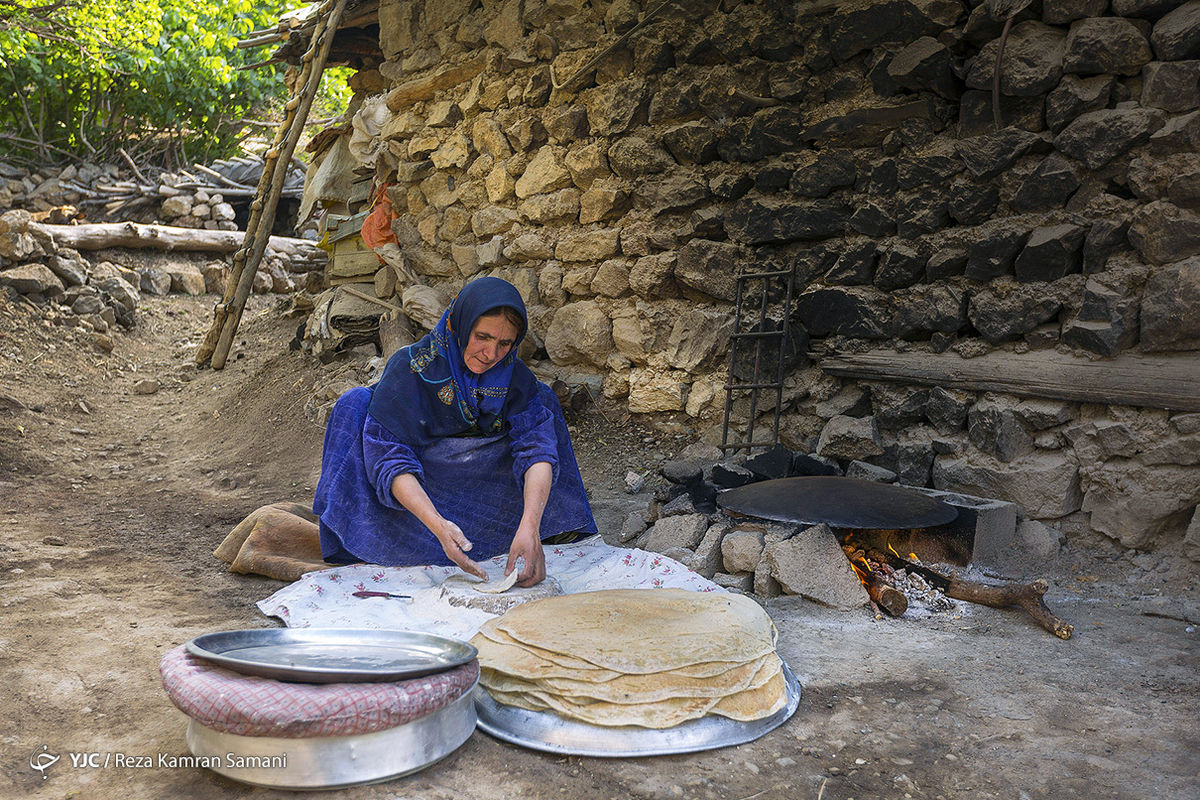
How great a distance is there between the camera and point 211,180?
1267 centimetres

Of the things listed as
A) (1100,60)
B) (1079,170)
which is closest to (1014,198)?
(1079,170)

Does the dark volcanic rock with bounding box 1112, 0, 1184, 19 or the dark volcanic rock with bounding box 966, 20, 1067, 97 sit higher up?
the dark volcanic rock with bounding box 1112, 0, 1184, 19

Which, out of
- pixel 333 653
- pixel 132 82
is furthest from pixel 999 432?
pixel 132 82

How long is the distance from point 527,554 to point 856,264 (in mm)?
1982

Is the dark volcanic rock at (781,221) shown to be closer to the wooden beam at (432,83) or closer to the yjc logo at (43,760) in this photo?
the wooden beam at (432,83)

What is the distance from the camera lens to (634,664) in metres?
1.87

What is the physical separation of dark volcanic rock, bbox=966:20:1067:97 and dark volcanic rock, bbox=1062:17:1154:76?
0.16ft

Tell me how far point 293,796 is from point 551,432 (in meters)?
1.58

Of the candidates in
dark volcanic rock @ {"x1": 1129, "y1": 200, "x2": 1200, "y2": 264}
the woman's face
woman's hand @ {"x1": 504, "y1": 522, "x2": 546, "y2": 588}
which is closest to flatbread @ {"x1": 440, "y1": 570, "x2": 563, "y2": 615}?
woman's hand @ {"x1": 504, "y1": 522, "x2": 546, "y2": 588}

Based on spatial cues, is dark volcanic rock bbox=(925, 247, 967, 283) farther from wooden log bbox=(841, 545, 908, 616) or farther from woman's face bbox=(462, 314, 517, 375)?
woman's face bbox=(462, 314, 517, 375)

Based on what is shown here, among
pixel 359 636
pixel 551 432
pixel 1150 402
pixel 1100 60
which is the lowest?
pixel 359 636

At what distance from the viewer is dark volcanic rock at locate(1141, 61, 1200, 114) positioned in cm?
277

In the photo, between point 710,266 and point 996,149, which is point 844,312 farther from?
point 996,149

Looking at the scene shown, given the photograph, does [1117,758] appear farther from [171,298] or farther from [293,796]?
[171,298]
